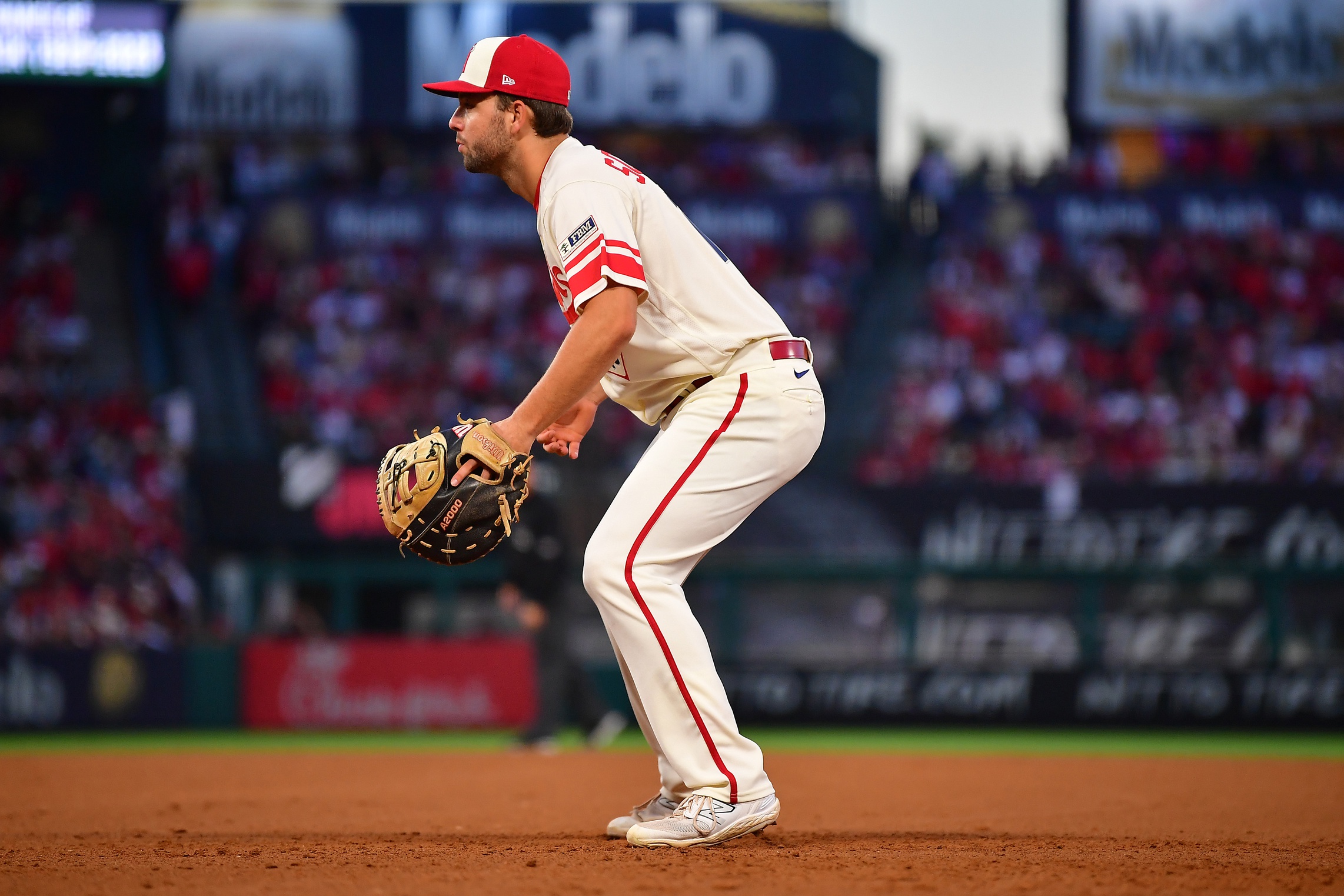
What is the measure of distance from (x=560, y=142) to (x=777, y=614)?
930 cm

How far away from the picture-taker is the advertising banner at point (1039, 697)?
12.0 m

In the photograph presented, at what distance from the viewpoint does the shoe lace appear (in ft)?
13.6

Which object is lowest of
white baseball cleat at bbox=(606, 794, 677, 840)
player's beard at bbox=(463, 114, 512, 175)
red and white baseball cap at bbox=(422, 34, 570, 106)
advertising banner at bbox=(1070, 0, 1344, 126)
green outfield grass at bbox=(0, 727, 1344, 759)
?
green outfield grass at bbox=(0, 727, 1344, 759)

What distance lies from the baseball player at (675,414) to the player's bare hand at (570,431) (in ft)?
1.24

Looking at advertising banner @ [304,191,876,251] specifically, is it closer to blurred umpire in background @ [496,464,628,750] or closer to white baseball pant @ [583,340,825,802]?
blurred umpire in background @ [496,464,628,750]

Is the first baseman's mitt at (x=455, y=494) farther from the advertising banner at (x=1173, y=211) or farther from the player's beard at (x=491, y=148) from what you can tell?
the advertising banner at (x=1173, y=211)

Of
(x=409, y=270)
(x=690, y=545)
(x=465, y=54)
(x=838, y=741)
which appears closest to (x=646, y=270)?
(x=690, y=545)

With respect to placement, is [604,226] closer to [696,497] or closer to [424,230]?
[696,497]

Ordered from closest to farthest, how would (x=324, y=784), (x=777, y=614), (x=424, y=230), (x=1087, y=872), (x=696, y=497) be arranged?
(x=1087, y=872), (x=696, y=497), (x=324, y=784), (x=777, y=614), (x=424, y=230)

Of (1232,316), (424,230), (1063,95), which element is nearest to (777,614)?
(1232,316)

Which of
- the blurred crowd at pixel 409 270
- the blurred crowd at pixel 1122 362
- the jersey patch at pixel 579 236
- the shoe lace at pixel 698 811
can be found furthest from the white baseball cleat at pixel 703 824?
the blurred crowd at pixel 409 270

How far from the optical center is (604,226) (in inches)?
158

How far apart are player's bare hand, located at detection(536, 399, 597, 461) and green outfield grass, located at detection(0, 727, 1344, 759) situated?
5.52 m

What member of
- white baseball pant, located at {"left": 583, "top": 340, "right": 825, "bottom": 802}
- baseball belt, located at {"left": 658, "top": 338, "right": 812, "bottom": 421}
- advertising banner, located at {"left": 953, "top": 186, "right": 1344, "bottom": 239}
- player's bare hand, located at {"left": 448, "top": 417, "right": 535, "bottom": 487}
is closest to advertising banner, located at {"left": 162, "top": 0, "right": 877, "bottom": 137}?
advertising banner, located at {"left": 953, "top": 186, "right": 1344, "bottom": 239}
